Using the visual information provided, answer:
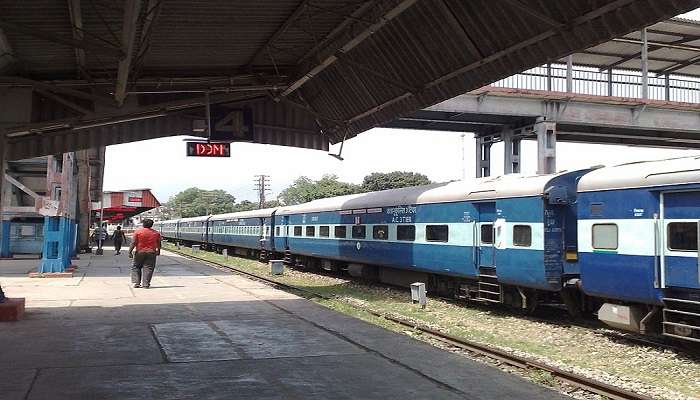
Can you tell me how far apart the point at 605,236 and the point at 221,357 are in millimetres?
6408

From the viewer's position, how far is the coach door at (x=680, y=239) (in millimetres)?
8844

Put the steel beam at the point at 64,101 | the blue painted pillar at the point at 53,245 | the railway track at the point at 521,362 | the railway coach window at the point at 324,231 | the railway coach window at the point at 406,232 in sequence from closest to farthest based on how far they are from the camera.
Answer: the railway track at the point at 521,362, the steel beam at the point at 64,101, the railway coach window at the point at 406,232, the blue painted pillar at the point at 53,245, the railway coach window at the point at 324,231

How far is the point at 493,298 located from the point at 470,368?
5.76 metres

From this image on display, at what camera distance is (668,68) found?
125ft

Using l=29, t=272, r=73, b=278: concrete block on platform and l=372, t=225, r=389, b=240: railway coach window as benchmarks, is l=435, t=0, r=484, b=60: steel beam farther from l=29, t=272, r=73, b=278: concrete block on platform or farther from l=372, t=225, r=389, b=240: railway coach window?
l=29, t=272, r=73, b=278: concrete block on platform

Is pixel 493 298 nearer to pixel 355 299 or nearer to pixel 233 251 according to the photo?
pixel 355 299

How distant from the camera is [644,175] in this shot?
→ 9.71m

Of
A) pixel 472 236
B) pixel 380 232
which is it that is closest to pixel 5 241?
pixel 380 232

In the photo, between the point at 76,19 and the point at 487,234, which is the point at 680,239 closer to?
the point at 487,234

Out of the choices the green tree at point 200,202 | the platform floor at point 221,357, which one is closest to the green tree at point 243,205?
the green tree at point 200,202

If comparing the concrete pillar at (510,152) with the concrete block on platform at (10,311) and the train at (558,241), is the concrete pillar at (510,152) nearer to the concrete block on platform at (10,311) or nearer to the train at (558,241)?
the train at (558,241)

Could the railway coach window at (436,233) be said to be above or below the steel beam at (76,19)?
below

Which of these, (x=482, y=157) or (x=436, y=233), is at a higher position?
(x=482, y=157)

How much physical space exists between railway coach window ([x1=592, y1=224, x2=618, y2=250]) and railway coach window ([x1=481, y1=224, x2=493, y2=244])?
302 cm
